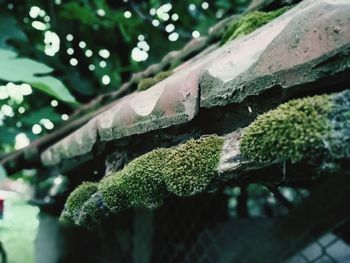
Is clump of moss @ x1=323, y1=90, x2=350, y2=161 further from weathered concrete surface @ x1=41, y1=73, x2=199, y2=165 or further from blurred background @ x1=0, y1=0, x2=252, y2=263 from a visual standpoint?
blurred background @ x1=0, y1=0, x2=252, y2=263

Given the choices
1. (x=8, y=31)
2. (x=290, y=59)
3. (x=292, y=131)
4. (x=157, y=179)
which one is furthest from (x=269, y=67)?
(x=8, y=31)

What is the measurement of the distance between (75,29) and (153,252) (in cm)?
203

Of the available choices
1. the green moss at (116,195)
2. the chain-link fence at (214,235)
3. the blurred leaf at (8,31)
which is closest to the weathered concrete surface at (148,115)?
the green moss at (116,195)

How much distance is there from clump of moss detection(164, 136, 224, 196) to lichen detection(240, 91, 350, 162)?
5.4 inches

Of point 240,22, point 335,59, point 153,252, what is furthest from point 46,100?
point 335,59

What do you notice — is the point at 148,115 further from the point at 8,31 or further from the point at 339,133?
the point at 8,31

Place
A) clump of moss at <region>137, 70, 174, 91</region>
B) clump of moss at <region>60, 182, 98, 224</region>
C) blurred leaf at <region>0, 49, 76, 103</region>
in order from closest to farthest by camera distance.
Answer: blurred leaf at <region>0, 49, 76, 103</region>, clump of moss at <region>60, 182, 98, 224</region>, clump of moss at <region>137, 70, 174, 91</region>

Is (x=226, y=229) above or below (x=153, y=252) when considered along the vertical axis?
below

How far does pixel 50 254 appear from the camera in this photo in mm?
2502

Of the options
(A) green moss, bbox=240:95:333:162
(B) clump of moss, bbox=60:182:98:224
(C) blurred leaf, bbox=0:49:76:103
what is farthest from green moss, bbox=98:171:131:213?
(A) green moss, bbox=240:95:333:162

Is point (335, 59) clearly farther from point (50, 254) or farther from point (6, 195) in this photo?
point (50, 254)

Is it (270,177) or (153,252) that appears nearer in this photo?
(270,177)

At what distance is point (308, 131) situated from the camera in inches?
22.0

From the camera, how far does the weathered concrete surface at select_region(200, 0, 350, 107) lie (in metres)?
0.60
